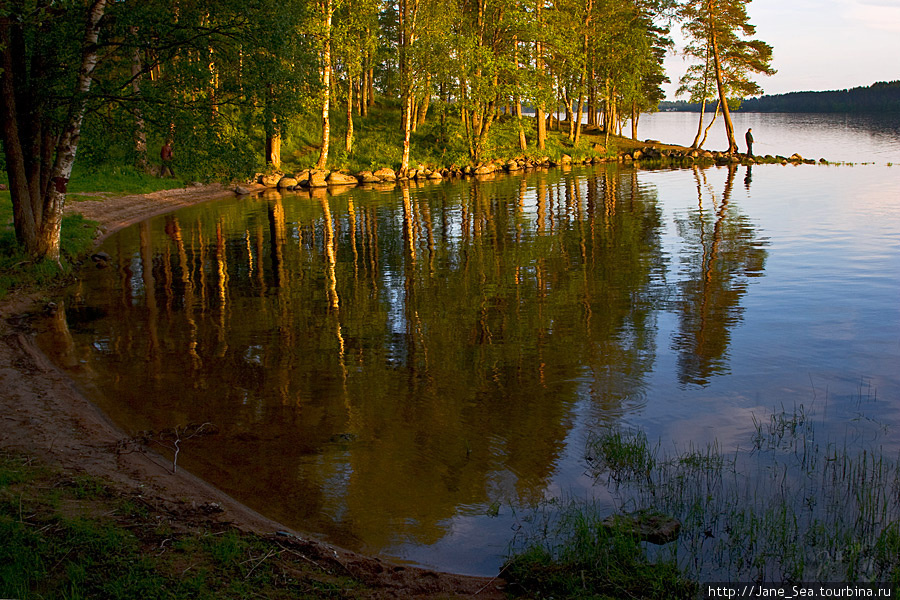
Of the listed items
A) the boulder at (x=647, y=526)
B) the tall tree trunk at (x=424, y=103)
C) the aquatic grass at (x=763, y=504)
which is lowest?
the aquatic grass at (x=763, y=504)

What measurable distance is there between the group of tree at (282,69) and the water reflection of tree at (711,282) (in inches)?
466

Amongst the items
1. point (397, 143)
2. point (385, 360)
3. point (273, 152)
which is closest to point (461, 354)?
point (385, 360)

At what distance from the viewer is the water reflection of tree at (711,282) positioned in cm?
1217

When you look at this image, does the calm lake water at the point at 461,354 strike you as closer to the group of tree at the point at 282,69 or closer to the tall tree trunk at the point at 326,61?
the group of tree at the point at 282,69

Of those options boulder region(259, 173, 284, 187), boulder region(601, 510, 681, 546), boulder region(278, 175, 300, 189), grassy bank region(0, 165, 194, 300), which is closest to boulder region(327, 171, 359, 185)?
boulder region(278, 175, 300, 189)

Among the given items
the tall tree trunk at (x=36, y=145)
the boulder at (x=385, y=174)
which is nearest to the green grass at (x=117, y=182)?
the boulder at (x=385, y=174)

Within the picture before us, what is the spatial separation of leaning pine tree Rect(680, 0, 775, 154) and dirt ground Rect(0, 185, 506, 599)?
2450 inches

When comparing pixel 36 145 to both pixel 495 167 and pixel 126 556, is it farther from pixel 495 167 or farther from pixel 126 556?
pixel 495 167

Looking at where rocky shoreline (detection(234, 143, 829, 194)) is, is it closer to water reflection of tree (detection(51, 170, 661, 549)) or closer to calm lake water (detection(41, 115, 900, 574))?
calm lake water (detection(41, 115, 900, 574))

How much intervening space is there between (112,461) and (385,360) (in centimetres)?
510

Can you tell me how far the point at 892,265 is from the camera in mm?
19344

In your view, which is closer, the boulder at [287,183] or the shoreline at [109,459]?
the shoreline at [109,459]

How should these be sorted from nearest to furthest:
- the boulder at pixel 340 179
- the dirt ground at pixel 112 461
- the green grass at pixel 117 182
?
the dirt ground at pixel 112 461, the green grass at pixel 117 182, the boulder at pixel 340 179

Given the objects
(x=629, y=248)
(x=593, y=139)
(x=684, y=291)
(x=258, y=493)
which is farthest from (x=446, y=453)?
(x=593, y=139)
